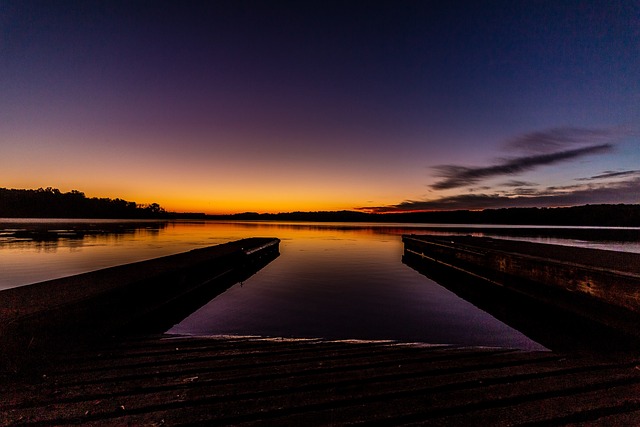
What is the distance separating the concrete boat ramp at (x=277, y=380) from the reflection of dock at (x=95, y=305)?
0.09ft

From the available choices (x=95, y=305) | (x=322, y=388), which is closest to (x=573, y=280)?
(x=322, y=388)

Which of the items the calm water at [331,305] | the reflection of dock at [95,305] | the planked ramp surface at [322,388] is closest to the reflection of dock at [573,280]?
the calm water at [331,305]

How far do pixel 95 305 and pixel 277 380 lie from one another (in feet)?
13.7

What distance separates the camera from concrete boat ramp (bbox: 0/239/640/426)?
10.8ft

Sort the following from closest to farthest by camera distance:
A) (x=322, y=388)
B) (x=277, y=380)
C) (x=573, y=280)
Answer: (x=322, y=388) < (x=277, y=380) < (x=573, y=280)

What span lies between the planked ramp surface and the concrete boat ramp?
0.6 inches

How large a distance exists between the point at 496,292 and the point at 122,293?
1290 cm

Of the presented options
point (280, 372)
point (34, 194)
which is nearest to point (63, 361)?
point (280, 372)

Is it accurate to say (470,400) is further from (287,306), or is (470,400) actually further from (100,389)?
(287,306)

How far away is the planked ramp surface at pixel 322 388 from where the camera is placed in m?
3.28

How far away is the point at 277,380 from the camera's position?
13.6 feet

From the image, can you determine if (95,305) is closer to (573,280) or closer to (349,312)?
(349,312)

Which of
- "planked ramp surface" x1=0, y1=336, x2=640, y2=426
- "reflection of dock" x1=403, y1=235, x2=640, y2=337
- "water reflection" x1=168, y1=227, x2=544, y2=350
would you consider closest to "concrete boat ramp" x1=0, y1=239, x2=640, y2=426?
"planked ramp surface" x1=0, y1=336, x2=640, y2=426

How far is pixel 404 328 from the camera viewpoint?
9.36m
